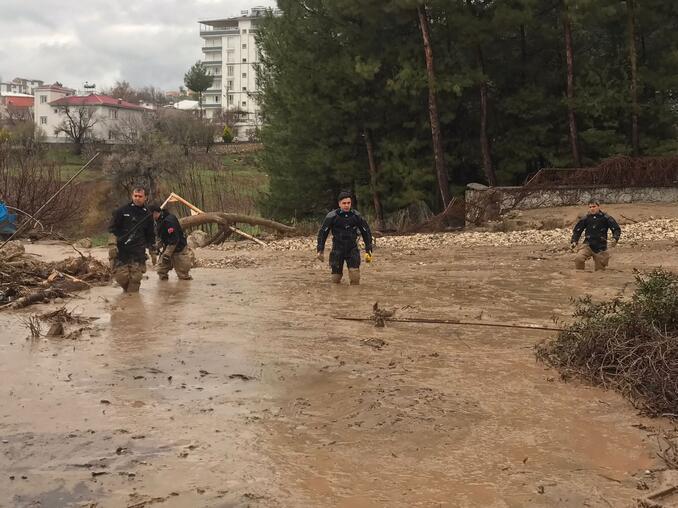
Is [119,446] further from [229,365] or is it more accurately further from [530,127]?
[530,127]

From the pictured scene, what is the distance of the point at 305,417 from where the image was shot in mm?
5312

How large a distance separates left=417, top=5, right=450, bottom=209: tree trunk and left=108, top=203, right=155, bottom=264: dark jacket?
1368cm

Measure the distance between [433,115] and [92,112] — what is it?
59.7m

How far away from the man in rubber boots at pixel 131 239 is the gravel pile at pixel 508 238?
25.9 feet

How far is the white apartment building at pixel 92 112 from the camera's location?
7262cm

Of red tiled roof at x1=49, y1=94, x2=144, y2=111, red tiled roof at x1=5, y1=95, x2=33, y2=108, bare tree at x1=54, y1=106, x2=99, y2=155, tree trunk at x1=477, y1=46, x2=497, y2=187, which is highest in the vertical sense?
red tiled roof at x1=5, y1=95, x2=33, y2=108

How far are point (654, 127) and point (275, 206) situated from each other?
13.7 metres

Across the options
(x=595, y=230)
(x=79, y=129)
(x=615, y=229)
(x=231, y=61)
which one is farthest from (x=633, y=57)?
(x=231, y=61)

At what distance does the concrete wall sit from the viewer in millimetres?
22094

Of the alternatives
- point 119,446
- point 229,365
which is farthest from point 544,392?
point 119,446

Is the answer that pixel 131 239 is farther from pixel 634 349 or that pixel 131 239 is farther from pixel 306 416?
pixel 634 349

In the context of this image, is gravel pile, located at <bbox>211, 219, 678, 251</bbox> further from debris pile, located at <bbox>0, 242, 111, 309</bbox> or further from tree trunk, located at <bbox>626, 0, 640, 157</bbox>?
debris pile, located at <bbox>0, 242, 111, 309</bbox>

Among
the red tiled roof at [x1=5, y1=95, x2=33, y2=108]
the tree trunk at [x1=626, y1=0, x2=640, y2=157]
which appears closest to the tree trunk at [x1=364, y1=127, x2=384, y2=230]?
the tree trunk at [x1=626, y1=0, x2=640, y2=157]

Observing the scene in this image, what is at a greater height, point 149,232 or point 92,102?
point 92,102
